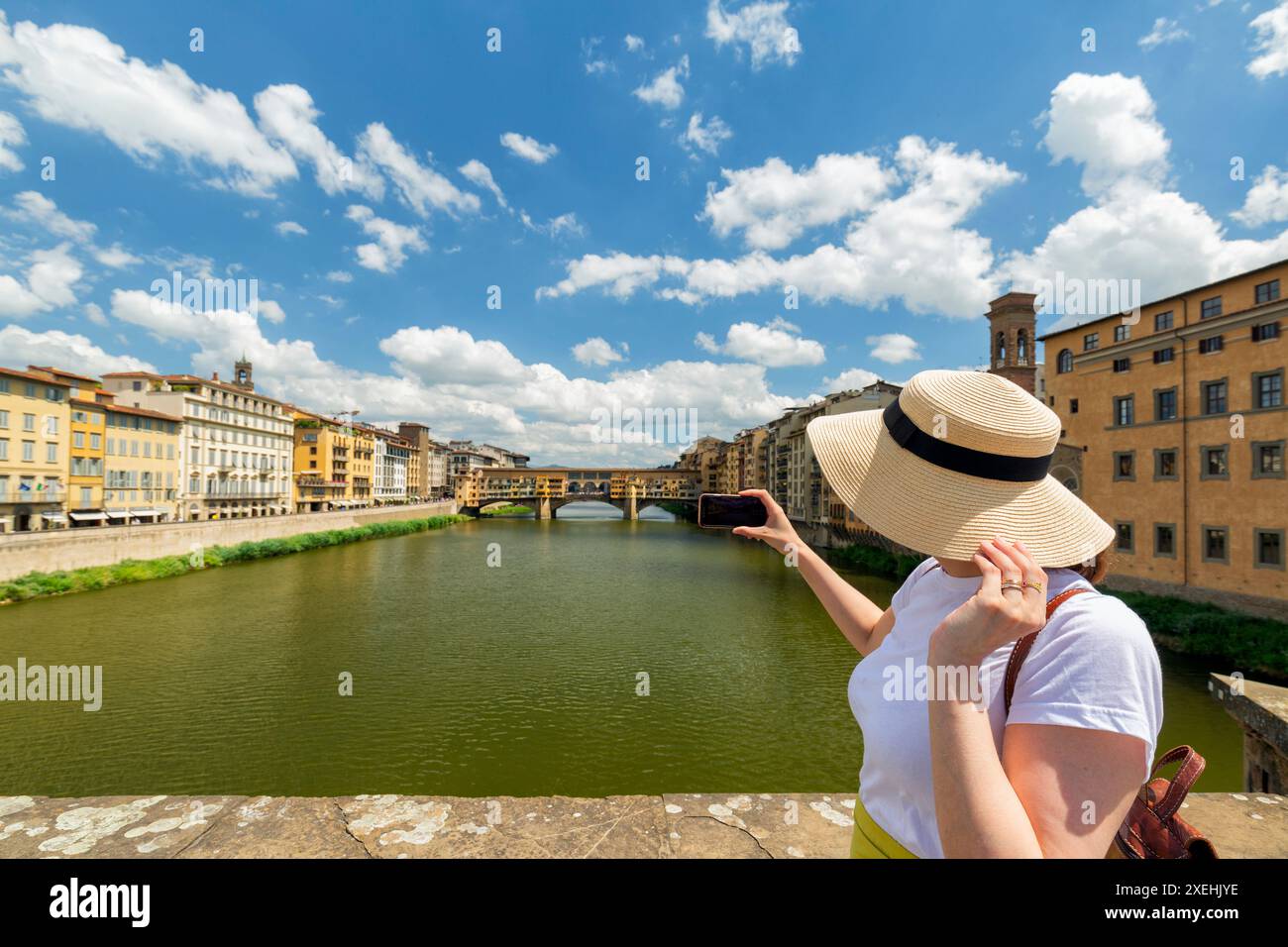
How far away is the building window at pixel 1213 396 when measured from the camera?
22.1 meters

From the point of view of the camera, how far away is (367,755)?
39.9ft

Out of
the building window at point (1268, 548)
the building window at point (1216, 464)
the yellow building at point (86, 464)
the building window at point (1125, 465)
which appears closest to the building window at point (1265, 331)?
the building window at point (1216, 464)

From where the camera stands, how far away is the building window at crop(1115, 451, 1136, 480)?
25.6m

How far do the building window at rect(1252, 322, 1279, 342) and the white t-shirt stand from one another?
2966 centimetres

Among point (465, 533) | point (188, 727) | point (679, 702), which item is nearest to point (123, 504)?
point (465, 533)

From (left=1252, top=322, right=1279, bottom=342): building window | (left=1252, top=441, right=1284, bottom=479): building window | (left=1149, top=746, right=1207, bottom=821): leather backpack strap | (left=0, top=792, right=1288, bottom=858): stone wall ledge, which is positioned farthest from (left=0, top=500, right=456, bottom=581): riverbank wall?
(left=1252, top=322, right=1279, bottom=342): building window

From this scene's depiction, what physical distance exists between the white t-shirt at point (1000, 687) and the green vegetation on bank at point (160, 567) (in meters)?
39.1

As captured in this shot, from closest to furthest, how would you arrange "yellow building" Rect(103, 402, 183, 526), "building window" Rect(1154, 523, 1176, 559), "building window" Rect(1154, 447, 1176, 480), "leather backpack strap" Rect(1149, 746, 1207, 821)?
"leather backpack strap" Rect(1149, 746, 1207, 821) → "building window" Rect(1154, 523, 1176, 559) → "building window" Rect(1154, 447, 1176, 480) → "yellow building" Rect(103, 402, 183, 526)

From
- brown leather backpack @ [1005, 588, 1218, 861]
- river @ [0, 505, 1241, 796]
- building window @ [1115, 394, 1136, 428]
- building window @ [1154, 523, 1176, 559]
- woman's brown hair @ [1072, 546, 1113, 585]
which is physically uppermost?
building window @ [1115, 394, 1136, 428]

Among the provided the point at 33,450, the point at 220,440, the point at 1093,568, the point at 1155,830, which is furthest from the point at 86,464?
the point at 1155,830

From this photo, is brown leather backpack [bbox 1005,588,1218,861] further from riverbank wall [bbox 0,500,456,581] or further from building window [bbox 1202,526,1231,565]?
riverbank wall [bbox 0,500,456,581]

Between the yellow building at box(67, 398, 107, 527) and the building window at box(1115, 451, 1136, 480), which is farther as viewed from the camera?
the yellow building at box(67, 398, 107, 527)
